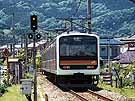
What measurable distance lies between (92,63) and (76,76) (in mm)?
1102

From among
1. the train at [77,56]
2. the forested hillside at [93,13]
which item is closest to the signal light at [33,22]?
the train at [77,56]

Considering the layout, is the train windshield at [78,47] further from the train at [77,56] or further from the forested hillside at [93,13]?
the forested hillside at [93,13]

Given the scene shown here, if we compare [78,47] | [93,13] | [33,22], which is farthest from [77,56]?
[93,13]

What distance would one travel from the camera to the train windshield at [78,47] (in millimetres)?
25281

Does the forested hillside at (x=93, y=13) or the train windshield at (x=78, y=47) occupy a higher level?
the forested hillside at (x=93, y=13)

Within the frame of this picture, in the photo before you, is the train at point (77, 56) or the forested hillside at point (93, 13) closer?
the train at point (77, 56)

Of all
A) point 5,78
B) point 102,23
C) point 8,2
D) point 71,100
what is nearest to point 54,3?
point 8,2

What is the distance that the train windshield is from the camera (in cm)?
2528

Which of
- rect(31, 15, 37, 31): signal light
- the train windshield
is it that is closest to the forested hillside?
the train windshield

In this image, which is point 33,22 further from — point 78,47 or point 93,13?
point 93,13

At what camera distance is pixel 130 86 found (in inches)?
1099

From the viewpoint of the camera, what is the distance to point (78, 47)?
25438mm

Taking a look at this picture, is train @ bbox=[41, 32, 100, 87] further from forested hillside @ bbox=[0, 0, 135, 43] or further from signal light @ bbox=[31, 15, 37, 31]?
forested hillside @ bbox=[0, 0, 135, 43]

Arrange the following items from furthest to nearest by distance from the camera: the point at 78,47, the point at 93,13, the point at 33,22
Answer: the point at 93,13
the point at 78,47
the point at 33,22
